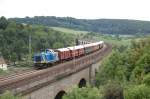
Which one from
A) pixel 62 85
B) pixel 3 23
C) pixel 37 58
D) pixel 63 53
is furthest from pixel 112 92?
pixel 3 23

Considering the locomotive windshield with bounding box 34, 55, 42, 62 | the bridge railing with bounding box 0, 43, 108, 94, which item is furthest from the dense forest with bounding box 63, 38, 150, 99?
the locomotive windshield with bounding box 34, 55, 42, 62

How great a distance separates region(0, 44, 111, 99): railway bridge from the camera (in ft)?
130

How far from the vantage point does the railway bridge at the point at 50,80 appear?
130 feet

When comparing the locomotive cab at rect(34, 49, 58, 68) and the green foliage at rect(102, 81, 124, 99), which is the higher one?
the locomotive cab at rect(34, 49, 58, 68)

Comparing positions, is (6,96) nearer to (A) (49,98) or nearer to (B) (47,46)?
(A) (49,98)

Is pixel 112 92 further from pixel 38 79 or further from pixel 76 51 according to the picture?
pixel 76 51

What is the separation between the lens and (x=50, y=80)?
4791 centimetres

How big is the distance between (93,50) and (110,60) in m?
31.6

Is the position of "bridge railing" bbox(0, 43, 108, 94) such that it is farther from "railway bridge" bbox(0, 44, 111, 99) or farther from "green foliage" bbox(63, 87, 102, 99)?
"green foliage" bbox(63, 87, 102, 99)

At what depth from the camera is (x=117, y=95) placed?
49656 millimetres

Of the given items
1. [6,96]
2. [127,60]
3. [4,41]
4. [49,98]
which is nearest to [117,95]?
[49,98]

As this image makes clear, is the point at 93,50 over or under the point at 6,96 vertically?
under

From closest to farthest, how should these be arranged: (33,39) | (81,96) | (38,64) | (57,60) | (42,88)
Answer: (81,96) → (42,88) → (38,64) → (57,60) → (33,39)

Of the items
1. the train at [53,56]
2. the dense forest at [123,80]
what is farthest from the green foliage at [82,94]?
the train at [53,56]
